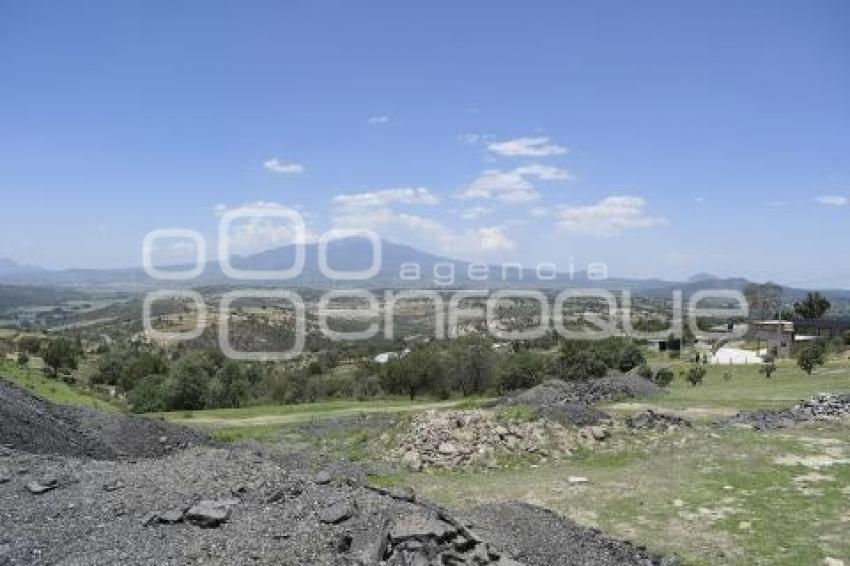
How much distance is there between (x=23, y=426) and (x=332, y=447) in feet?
31.9

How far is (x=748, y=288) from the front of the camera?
106875mm

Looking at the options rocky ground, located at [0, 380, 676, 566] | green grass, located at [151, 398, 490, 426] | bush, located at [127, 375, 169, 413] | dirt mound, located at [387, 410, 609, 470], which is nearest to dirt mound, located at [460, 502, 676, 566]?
rocky ground, located at [0, 380, 676, 566]

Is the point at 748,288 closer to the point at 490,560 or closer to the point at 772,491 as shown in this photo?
the point at 772,491

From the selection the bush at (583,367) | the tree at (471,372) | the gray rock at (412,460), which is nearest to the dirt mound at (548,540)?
the gray rock at (412,460)

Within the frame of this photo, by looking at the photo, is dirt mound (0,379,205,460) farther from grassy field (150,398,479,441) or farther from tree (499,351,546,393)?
tree (499,351,546,393)

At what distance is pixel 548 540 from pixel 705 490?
5952 millimetres

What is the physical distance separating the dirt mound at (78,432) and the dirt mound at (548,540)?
11.3 meters

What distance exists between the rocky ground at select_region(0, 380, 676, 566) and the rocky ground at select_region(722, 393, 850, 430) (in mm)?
13512

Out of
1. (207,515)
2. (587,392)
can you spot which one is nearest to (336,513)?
(207,515)

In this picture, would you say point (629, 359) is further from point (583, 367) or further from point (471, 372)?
point (471, 372)

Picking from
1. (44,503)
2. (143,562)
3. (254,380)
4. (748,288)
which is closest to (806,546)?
(143,562)

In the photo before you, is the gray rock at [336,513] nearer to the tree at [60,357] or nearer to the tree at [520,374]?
the tree at [520,374]

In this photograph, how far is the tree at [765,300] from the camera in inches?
3952

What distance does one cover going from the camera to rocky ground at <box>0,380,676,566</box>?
10.2 m
